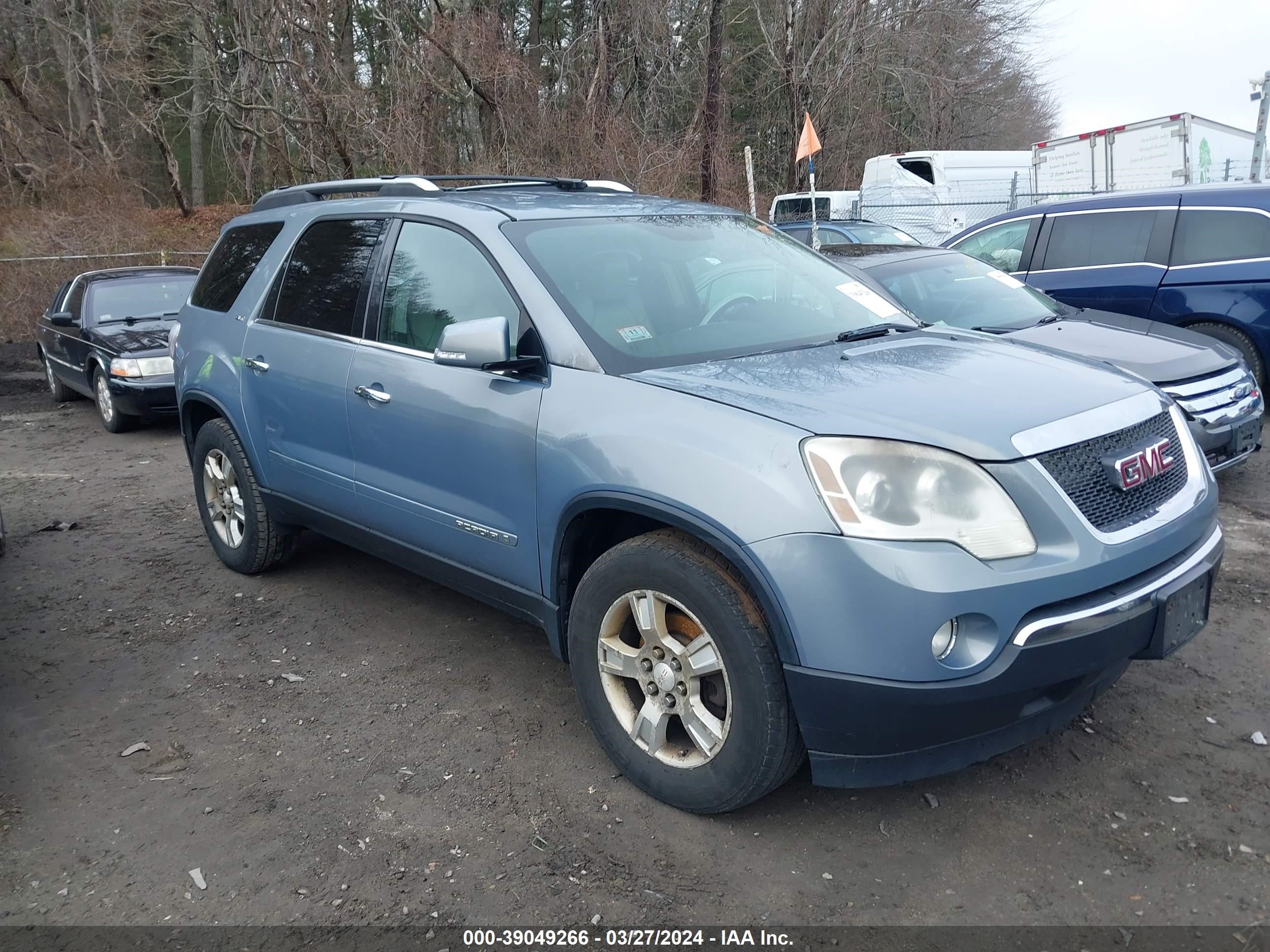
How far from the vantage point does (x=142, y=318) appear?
10.4 meters

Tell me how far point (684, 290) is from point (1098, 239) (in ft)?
20.0

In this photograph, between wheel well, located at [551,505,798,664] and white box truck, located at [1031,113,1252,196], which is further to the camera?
white box truck, located at [1031,113,1252,196]

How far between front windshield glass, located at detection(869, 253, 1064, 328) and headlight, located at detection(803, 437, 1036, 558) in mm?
4048

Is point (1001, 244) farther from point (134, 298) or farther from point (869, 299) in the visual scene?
point (134, 298)

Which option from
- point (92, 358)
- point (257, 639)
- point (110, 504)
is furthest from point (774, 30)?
point (257, 639)

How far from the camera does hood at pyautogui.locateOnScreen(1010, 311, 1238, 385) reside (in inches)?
222

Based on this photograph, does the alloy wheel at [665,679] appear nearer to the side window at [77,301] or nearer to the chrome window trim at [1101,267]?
the chrome window trim at [1101,267]

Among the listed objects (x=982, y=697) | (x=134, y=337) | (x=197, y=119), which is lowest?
(x=982, y=697)

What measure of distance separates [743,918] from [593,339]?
5.88ft

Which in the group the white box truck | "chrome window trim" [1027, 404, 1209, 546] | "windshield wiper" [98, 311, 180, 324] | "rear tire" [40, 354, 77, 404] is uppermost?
the white box truck

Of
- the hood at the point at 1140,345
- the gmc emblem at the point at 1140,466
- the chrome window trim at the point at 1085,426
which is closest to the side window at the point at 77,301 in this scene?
the hood at the point at 1140,345

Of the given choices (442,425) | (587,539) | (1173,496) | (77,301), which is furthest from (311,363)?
(77,301)

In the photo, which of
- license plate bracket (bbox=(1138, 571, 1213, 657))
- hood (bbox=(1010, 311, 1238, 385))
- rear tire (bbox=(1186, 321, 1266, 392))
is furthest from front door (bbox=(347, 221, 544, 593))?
rear tire (bbox=(1186, 321, 1266, 392))

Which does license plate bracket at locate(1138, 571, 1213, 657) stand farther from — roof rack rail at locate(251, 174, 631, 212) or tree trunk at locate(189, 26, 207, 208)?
tree trunk at locate(189, 26, 207, 208)
